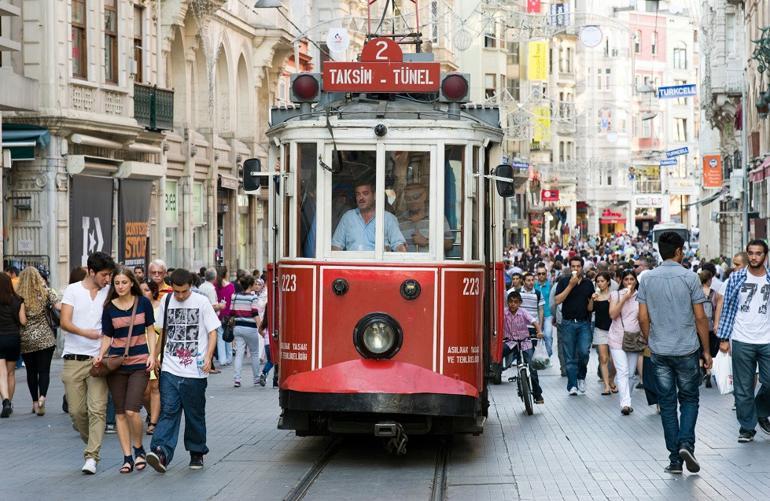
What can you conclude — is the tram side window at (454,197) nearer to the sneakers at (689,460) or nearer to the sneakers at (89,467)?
the sneakers at (689,460)

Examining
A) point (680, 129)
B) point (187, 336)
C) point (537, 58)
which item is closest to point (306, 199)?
point (187, 336)

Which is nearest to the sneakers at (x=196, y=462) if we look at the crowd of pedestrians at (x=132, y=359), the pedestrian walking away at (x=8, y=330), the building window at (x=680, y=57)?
the crowd of pedestrians at (x=132, y=359)

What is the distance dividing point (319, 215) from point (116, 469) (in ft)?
8.86

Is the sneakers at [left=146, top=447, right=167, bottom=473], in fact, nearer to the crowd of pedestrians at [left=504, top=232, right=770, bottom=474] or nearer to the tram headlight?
the tram headlight

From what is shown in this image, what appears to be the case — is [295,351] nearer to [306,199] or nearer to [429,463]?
[306,199]

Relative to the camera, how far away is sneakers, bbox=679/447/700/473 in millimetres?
11648

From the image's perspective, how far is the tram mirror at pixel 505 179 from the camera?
41.3 feet

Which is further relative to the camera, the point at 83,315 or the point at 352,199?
the point at 83,315

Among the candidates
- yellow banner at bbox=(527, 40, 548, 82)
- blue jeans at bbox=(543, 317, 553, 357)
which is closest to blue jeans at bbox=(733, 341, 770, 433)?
blue jeans at bbox=(543, 317, 553, 357)

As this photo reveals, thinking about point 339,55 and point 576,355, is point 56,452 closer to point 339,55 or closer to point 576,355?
point 576,355

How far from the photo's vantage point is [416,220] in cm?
1250

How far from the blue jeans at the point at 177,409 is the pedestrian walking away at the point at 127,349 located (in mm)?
179

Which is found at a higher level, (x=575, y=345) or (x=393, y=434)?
(x=575, y=345)

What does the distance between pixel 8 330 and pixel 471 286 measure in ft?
20.3
